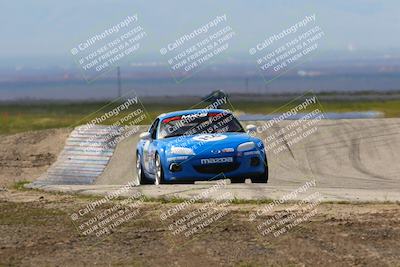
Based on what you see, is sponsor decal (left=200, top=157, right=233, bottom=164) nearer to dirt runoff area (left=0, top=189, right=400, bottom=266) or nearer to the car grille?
the car grille

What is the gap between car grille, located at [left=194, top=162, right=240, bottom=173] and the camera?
51.5 feet

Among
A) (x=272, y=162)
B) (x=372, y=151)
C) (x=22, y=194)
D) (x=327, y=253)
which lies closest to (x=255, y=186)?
(x=22, y=194)

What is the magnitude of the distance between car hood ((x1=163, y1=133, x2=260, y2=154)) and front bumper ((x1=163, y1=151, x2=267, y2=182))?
152 millimetres

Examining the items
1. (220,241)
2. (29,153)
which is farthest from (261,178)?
(29,153)

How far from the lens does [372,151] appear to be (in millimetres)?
22766

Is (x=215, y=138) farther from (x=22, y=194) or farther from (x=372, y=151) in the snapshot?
(x=372, y=151)

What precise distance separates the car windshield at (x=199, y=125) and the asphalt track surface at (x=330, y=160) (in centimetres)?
132

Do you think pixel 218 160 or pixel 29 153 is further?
pixel 29 153

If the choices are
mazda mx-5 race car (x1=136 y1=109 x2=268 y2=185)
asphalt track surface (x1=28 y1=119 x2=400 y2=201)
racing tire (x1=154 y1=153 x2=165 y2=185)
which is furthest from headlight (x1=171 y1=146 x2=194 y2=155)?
asphalt track surface (x1=28 y1=119 x2=400 y2=201)

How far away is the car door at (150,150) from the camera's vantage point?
16906 mm

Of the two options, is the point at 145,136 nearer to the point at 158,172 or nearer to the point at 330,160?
the point at 158,172

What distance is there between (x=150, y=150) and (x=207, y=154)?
1.80 meters

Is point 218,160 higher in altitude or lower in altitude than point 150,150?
lower

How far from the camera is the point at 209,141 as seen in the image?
51.9ft
